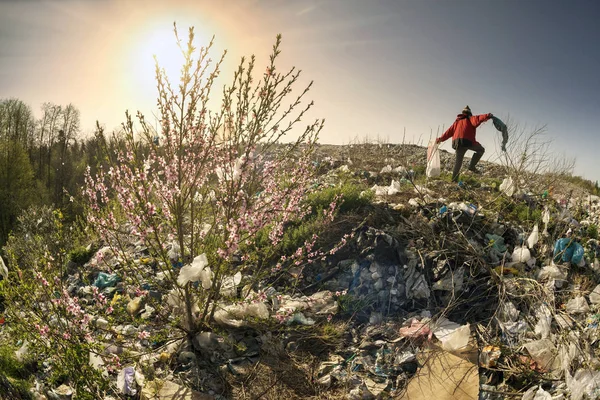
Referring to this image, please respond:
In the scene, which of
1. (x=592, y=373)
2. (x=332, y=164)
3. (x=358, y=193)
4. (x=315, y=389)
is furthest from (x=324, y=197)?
(x=332, y=164)

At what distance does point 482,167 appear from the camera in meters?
9.91

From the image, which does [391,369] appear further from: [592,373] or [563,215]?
[563,215]

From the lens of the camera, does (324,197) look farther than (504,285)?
Yes

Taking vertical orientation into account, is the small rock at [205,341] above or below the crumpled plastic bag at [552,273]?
below

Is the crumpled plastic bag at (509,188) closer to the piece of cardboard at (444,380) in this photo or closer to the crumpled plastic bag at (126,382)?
the piece of cardboard at (444,380)

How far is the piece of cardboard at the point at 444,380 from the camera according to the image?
2.46 meters

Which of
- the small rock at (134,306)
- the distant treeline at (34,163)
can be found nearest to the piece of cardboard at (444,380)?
the small rock at (134,306)

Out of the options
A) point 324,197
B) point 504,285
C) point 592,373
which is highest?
point 324,197

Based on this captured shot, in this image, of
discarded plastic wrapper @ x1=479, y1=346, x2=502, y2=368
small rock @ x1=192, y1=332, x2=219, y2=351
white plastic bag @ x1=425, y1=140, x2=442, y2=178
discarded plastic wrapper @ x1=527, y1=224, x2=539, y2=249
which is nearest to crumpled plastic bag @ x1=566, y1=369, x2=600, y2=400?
discarded plastic wrapper @ x1=479, y1=346, x2=502, y2=368

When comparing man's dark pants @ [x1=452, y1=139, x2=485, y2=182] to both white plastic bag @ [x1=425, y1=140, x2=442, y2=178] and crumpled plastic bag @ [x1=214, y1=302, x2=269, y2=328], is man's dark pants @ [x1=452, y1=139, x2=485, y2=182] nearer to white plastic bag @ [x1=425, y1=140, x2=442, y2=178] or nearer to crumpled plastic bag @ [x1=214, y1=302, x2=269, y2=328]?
white plastic bag @ [x1=425, y1=140, x2=442, y2=178]

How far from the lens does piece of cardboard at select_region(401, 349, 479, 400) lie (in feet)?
8.07

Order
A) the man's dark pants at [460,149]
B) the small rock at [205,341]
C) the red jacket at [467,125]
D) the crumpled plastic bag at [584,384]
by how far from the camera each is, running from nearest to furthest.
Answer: the crumpled plastic bag at [584,384] → the small rock at [205,341] → the red jacket at [467,125] → the man's dark pants at [460,149]

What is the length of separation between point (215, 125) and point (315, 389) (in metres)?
2.10

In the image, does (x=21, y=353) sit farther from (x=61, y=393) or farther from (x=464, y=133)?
(x=464, y=133)
